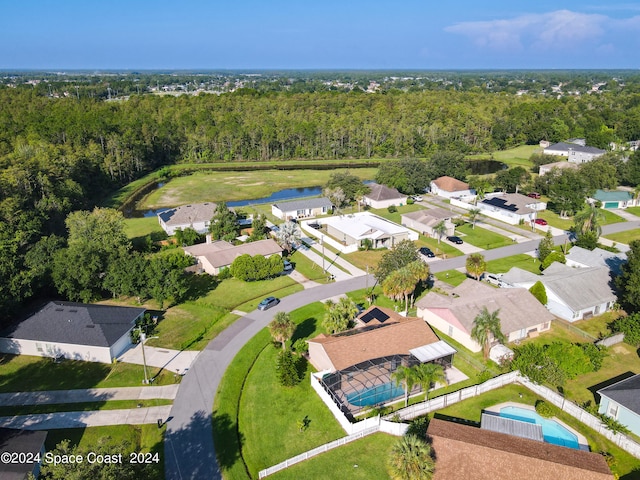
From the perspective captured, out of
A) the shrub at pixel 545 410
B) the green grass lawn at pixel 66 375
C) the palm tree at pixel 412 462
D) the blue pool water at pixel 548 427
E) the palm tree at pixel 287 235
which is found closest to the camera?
the palm tree at pixel 412 462

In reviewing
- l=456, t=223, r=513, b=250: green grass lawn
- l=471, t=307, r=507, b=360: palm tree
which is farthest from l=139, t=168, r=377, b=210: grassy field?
l=471, t=307, r=507, b=360: palm tree

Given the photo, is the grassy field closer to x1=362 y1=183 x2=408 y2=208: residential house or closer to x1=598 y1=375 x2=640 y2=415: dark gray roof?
x1=362 y1=183 x2=408 y2=208: residential house

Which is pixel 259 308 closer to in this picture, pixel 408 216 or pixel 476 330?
pixel 476 330

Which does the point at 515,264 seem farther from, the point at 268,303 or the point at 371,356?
the point at 268,303

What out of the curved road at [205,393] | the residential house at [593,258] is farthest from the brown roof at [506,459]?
the residential house at [593,258]

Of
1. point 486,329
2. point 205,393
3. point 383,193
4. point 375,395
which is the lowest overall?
point 205,393

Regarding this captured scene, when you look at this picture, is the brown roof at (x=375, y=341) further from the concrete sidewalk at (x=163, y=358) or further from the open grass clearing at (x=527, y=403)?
the concrete sidewalk at (x=163, y=358)

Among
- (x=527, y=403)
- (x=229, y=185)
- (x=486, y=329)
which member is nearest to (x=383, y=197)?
(x=229, y=185)
